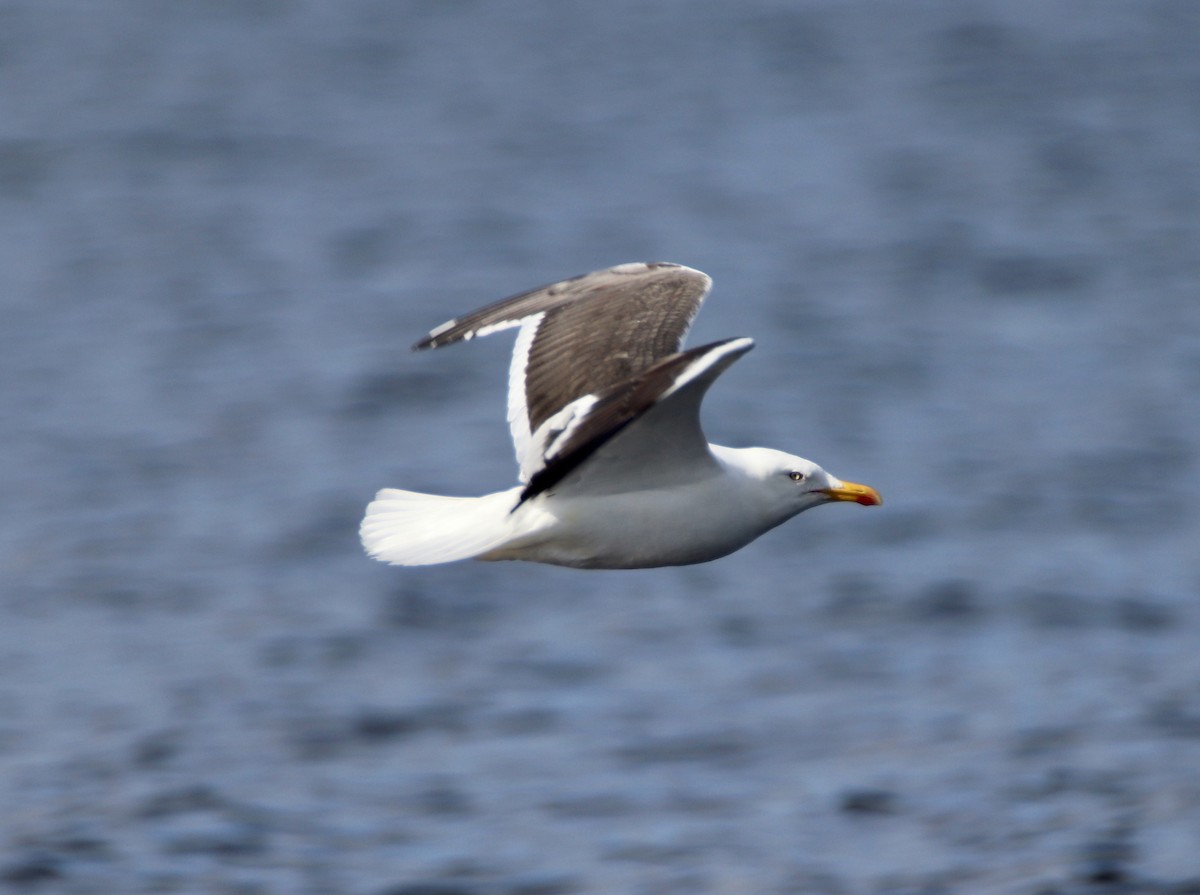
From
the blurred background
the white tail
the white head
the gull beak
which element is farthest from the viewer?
the blurred background

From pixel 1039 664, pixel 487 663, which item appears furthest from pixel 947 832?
pixel 487 663

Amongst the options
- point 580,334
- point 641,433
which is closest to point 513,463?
point 580,334

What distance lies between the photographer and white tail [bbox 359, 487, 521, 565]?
7.19m

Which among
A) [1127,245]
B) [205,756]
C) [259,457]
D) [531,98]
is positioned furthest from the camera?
[531,98]

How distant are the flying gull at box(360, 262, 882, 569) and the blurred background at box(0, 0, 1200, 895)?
4.07 metres


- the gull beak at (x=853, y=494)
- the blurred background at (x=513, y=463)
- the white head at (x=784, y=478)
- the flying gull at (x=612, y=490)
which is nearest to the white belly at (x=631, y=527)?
the flying gull at (x=612, y=490)

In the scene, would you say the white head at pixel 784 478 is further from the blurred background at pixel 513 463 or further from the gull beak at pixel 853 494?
the blurred background at pixel 513 463

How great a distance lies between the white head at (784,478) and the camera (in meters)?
7.60

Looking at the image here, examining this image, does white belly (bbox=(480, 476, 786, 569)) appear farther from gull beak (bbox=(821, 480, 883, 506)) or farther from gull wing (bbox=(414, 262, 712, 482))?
gull beak (bbox=(821, 480, 883, 506))

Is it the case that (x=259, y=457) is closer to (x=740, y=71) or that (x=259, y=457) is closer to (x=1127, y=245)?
(x=1127, y=245)

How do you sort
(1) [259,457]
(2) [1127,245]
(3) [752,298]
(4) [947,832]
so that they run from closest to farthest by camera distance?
(4) [947,832]
(1) [259,457]
(3) [752,298]
(2) [1127,245]

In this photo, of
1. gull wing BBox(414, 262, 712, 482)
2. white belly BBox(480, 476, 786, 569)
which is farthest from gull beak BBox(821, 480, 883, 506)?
gull wing BBox(414, 262, 712, 482)

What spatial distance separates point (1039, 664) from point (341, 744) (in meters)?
5.08

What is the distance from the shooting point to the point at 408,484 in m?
16.9
